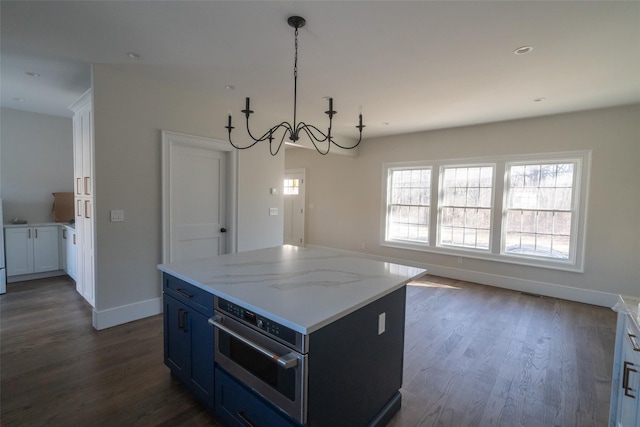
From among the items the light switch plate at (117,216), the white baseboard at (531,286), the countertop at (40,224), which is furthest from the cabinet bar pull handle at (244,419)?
the countertop at (40,224)

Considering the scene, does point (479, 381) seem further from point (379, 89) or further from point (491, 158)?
point (491, 158)

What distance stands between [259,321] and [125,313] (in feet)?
8.62

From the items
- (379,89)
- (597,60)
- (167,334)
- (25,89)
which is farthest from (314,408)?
(25,89)

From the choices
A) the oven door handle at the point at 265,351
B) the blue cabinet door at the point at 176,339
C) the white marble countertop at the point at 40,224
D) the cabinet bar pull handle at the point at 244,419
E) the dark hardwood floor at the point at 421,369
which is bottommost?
the dark hardwood floor at the point at 421,369

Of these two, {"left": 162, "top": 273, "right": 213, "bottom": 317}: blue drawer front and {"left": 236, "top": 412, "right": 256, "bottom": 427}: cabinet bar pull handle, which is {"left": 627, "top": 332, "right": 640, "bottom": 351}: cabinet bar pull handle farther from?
{"left": 162, "top": 273, "right": 213, "bottom": 317}: blue drawer front

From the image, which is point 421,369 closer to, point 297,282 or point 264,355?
point 297,282

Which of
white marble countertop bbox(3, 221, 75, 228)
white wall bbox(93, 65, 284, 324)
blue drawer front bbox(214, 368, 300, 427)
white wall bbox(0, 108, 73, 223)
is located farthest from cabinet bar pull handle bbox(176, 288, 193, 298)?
white wall bbox(0, 108, 73, 223)

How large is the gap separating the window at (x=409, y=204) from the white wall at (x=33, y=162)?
601 cm

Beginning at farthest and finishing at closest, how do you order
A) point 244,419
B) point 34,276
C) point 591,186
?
point 34,276 < point 591,186 < point 244,419

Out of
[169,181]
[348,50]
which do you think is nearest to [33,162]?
[169,181]

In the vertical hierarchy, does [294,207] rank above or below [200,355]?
above

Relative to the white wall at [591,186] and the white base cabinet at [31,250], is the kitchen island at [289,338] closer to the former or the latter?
the white wall at [591,186]

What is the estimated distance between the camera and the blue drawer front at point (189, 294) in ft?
5.73

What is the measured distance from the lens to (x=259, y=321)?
140 centimetres
